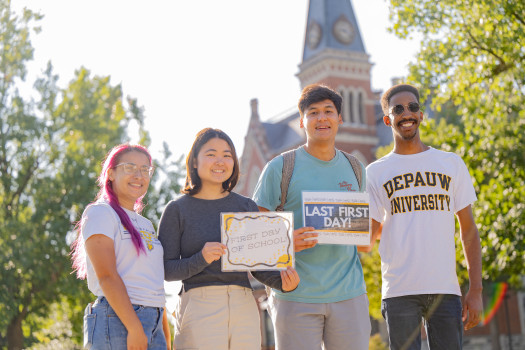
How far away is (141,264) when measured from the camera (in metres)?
3.47

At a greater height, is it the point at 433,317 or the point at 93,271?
the point at 93,271

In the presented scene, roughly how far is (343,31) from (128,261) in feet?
124

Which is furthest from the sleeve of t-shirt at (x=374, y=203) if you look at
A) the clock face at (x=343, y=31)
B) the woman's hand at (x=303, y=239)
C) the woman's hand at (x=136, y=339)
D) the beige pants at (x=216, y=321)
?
the clock face at (x=343, y=31)

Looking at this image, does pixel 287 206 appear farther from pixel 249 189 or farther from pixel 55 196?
pixel 249 189

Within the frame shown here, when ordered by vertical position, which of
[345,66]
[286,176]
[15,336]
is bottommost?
[15,336]

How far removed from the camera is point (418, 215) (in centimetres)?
412

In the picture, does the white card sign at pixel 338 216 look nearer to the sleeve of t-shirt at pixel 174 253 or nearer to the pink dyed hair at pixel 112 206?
the sleeve of t-shirt at pixel 174 253

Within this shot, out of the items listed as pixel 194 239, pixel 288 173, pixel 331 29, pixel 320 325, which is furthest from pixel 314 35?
pixel 194 239

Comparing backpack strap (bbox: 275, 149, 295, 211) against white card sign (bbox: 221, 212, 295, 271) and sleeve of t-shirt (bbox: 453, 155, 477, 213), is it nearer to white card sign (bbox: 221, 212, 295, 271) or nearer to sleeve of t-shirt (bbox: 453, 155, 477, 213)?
white card sign (bbox: 221, 212, 295, 271)

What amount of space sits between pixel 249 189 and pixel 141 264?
4051 centimetres

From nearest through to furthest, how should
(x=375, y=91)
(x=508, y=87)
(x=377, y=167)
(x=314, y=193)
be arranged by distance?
(x=314, y=193)
(x=377, y=167)
(x=508, y=87)
(x=375, y=91)

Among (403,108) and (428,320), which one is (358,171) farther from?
(428,320)

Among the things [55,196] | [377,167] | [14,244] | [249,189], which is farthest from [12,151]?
[249,189]

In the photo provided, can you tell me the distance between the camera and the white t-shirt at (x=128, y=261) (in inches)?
134
